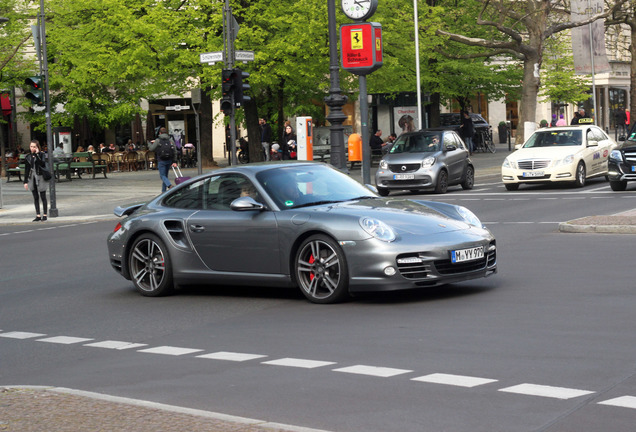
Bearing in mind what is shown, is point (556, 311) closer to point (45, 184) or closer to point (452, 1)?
point (45, 184)

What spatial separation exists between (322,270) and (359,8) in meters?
19.0

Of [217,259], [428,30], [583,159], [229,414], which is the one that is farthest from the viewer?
[428,30]

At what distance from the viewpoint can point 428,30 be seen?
1655 inches

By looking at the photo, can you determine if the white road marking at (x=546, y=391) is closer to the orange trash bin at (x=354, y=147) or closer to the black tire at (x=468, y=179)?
the black tire at (x=468, y=179)

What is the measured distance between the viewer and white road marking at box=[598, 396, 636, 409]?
19.7 feet

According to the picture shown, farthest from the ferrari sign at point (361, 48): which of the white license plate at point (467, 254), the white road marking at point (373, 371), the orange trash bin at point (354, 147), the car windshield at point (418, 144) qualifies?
the white road marking at point (373, 371)

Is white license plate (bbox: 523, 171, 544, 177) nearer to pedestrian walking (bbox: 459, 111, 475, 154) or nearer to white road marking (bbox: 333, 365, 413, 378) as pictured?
white road marking (bbox: 333, 365, 413, 378)

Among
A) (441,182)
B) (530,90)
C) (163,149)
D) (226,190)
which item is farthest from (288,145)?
(226,190)

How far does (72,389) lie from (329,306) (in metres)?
3.94

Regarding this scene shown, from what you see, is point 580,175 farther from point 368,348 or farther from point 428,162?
point 368,348

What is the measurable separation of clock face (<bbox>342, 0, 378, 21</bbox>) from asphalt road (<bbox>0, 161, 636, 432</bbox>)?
1503cm

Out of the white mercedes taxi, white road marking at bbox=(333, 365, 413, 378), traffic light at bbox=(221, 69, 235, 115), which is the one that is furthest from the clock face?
white road marking at bbox=(333, 365, 413, 378)

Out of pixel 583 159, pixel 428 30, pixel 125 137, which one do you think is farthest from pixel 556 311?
pixel 125 137

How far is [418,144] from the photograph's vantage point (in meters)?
29.1
